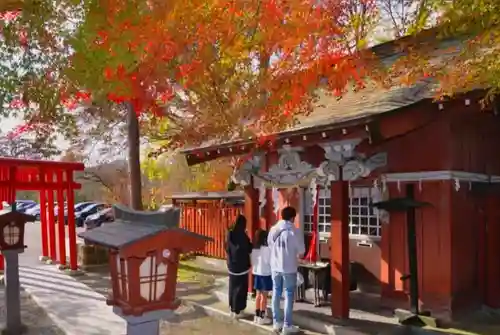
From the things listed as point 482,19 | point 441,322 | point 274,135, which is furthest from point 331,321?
point 482,19

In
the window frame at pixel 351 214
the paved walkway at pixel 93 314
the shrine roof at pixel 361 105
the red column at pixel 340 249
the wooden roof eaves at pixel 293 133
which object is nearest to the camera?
the wooden roof eaves at pixel 293 133

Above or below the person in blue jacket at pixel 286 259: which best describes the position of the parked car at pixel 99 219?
below

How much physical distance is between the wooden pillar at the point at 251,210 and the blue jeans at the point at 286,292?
2.16 m

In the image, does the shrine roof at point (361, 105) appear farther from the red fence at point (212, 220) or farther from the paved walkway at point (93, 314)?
the red fence at point (212, 220)

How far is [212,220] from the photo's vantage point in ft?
54.0

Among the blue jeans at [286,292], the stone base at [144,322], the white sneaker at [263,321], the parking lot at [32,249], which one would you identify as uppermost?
the stone base at [144,322]

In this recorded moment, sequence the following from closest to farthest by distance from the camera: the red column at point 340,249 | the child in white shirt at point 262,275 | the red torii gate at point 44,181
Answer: the red column at point 340,249
the child in white shirt at point 262,275
the red torii gate at point 44,181

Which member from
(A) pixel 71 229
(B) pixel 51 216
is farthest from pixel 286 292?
(B) pixel 51 216

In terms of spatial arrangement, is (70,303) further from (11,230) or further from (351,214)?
(351,214)

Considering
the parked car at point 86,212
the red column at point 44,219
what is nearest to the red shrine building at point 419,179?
the red column at point 44,219

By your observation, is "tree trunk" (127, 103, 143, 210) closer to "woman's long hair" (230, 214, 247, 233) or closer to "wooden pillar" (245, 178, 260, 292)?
"wooden pillar" (245, 178, 260, 292)

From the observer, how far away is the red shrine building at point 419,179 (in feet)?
24.6

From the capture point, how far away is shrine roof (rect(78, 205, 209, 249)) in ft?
13.7

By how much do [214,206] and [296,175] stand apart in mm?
7465
